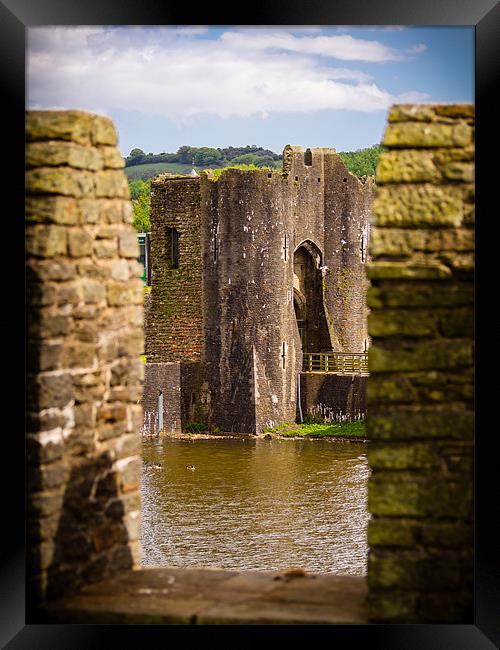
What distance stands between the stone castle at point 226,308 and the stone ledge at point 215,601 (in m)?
27.5

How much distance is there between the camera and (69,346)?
7.18 meters

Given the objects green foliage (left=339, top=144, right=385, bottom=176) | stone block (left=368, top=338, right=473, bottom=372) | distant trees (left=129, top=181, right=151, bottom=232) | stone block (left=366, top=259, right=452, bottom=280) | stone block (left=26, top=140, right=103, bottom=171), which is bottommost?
stone block (left=368, top=338, right=473, bottom=372)

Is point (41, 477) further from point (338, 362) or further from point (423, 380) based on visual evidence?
point (338, 362)

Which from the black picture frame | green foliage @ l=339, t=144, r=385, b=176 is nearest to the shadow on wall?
the black picture frame

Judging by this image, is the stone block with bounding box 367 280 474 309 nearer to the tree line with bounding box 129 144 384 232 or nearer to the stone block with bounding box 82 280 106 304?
the stone block with bounding box 82 280 106 304

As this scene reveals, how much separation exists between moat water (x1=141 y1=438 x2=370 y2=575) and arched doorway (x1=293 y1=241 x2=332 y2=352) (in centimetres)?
729

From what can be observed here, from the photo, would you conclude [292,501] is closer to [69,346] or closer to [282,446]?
[282,446]

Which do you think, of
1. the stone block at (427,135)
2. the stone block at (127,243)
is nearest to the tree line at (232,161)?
the stone block at (127,243)

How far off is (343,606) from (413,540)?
57 centimetres

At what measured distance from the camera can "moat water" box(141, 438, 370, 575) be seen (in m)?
20.3

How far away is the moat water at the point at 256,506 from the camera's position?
66.6 feet
